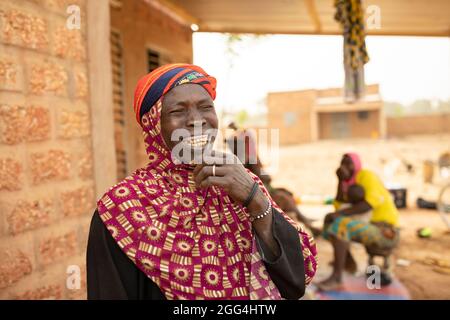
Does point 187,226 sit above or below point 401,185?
above

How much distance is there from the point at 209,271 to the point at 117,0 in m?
5.18

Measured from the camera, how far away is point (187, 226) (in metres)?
1.46

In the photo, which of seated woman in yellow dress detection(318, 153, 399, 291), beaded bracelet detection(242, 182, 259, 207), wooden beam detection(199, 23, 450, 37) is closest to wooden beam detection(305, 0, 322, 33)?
wooden beam detection(199, 23, 450, 37)

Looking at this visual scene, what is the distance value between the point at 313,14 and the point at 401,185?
728cm

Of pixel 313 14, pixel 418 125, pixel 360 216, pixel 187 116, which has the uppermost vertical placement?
pixel 313 14

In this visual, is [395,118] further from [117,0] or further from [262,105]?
[262,105]

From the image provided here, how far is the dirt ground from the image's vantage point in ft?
18.4

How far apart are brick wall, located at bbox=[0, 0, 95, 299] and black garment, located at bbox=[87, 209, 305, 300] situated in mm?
1056

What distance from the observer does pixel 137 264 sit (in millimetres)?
1390

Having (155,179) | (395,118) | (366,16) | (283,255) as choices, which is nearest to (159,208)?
(155,179)

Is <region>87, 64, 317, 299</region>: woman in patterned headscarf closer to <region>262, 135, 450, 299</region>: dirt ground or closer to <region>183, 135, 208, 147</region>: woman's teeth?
<region>183, 135, 208, 147</region>: woman's teeth

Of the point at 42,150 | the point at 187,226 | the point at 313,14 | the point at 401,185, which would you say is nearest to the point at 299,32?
the point at 313,14

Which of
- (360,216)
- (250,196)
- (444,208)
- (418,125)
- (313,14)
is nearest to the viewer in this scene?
(250,196)

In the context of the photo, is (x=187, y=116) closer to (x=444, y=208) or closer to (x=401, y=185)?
(x=444, y=208)
